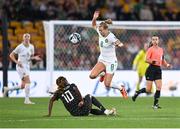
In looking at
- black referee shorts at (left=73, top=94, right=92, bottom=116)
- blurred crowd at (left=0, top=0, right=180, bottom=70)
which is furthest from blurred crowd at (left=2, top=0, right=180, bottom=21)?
black referee shorts at (left=73, top=94, right=92, bottom=116)

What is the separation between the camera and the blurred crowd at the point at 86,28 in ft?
102

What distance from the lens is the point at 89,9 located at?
36.6 meters

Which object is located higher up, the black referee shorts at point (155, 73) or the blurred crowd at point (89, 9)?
the blurred crowd at point (89, 9)

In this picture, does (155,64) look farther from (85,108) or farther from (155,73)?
(85,108)

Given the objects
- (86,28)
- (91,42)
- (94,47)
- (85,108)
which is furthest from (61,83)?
(86,28)

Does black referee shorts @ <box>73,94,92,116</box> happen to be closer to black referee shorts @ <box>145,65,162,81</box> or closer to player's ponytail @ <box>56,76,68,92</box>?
player's ponytail @ <box>56,76,68,92</box>

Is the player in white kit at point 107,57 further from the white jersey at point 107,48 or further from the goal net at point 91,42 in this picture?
the goal net at point 91,42

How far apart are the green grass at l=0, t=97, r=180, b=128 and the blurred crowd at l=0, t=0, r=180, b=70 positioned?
573cm

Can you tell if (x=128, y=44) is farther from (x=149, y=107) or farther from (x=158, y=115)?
(x=158, y=115)

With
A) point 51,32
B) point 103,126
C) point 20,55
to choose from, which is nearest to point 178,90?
point 51,32

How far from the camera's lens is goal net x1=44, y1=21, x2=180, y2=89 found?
30.7 m

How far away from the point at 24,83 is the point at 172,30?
8.19 metres

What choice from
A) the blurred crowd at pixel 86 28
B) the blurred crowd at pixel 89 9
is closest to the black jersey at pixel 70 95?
the blurred crowd at pixel 86 28

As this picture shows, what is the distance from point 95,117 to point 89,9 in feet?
58.5
